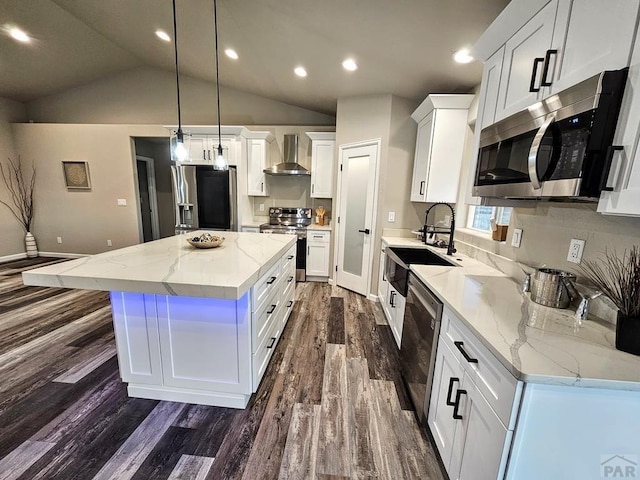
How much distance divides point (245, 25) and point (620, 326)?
11.4 ft

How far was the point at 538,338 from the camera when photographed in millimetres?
944

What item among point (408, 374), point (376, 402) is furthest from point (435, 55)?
point (376, 402)

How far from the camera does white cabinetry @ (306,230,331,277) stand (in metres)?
4.11

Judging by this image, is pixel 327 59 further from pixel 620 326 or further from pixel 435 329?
pixel 620 326

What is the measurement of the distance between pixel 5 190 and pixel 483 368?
7.64 m

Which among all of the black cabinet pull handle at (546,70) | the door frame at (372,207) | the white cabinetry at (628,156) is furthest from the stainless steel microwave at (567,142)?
the door frame at (372,207)

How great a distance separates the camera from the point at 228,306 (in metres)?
1.57

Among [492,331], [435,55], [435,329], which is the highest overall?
[435,55]

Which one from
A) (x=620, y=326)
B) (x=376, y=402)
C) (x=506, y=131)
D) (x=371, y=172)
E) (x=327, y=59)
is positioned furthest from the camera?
(x=371, y=172)

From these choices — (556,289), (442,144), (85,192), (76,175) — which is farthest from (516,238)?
(76,175)

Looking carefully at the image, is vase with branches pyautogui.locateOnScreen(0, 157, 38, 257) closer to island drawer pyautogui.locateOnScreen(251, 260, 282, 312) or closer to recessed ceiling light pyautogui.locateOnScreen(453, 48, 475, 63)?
island drawer pyautogui.locateOnScreen(251, 260, 282, 312)

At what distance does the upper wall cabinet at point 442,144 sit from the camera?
259cm

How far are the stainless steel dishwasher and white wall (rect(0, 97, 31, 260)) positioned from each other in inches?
279

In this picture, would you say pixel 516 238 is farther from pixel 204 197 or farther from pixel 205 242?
pixel 204 197
